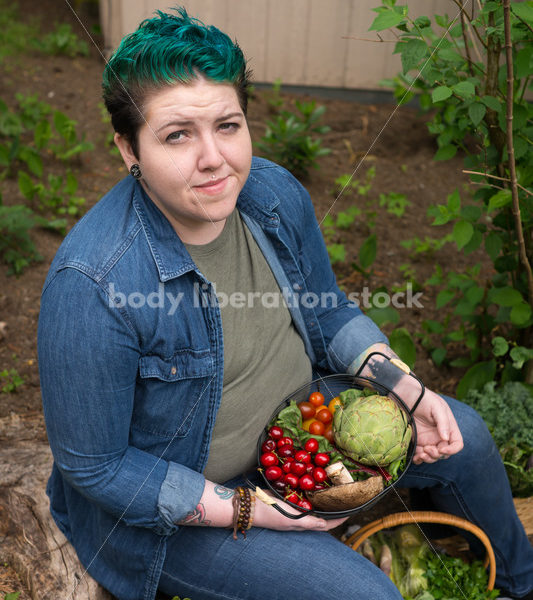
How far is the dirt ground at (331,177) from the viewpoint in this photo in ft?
9.32

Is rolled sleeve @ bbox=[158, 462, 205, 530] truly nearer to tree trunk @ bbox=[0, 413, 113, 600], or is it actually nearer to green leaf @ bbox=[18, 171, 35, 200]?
tree trunk @ bbox=[0, 413, 113, 600]

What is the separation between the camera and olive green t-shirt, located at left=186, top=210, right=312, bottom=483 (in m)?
1.67

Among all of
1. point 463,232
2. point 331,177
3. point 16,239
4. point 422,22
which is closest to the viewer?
point 422,22

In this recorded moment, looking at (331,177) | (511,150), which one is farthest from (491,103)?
(331,177)

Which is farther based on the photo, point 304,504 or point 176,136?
point 304,504

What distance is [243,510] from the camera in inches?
61.5

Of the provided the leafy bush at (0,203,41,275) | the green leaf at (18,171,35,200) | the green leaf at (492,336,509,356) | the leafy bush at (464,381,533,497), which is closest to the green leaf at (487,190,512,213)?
the green leaf at (492,336,509,356)

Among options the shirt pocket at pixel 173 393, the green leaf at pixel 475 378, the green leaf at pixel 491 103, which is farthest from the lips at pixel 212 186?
the green leaf at pixel 475 378

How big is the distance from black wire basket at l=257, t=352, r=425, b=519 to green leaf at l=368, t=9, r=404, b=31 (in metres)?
0.86

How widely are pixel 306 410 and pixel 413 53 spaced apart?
1044 mm

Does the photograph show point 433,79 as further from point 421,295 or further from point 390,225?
point 390,225

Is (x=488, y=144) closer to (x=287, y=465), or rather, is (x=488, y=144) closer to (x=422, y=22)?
(x=422, y=22)

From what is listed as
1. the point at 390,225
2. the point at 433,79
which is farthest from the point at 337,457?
the point at 390,225

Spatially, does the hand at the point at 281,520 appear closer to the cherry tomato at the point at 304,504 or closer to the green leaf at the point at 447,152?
the cherry tomato at the point at 304,504
